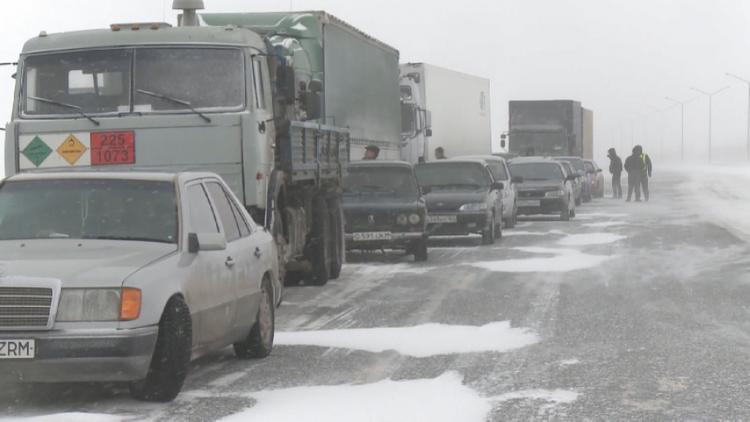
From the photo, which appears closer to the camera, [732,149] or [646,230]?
Result: [646,230]

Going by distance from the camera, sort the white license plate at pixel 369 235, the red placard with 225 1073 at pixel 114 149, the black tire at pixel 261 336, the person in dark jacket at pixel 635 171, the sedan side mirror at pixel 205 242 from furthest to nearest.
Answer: the person in dark jacket at pixel 635 171 → the white license plate at pixel 369 235 → the red placard with 225 1073 at pixel 114 149 → the black tire at pixel 261 336 → the sedan side mirror at pixel 205 242

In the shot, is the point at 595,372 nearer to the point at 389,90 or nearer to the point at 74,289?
the point at 74,289

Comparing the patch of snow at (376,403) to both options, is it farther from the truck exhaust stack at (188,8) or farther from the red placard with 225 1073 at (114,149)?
the truck exhaust stack at (188,8)

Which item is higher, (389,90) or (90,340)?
(389,90)

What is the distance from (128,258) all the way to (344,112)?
42.9ft

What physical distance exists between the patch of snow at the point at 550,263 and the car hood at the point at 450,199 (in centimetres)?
→ 265

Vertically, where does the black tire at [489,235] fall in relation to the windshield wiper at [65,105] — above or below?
below

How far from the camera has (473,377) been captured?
30.1 ft

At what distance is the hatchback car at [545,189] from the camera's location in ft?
108

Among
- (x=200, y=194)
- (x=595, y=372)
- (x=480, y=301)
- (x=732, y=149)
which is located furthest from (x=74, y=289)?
(x=732, y=149)

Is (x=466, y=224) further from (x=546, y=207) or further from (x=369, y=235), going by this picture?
(x=546, y=207)

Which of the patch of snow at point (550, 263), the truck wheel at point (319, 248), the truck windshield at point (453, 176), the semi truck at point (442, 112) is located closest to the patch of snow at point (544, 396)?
the truck wheel at point (319, 248)

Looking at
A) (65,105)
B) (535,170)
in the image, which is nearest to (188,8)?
→ (65,105)

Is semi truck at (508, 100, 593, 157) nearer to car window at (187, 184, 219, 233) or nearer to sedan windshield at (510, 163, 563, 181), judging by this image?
sedan windshield at (510, 163, 563, 181)
